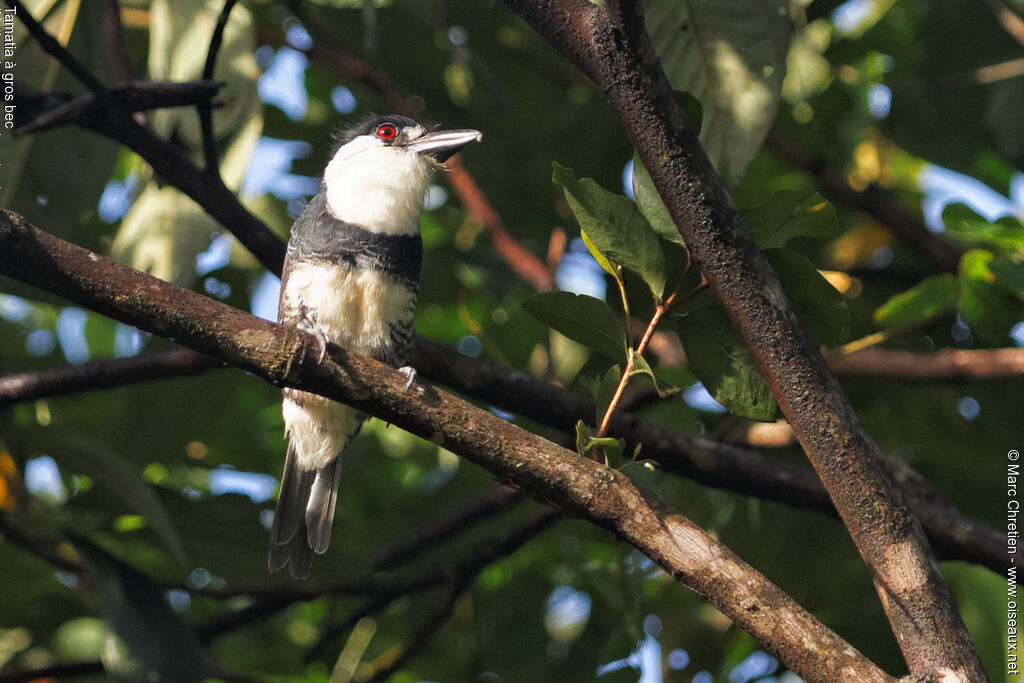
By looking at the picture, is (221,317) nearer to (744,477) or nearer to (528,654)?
(744,477)

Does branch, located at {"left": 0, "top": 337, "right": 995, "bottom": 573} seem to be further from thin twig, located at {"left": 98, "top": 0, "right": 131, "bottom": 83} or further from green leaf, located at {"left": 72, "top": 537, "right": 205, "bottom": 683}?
thin twig, located at {"left": 98, "top": 0, "right": 131, "bottom": 83}

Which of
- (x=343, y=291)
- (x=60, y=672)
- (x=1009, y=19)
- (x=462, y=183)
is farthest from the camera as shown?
(x=462, y=183)

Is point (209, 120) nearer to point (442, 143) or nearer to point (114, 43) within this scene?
point (114, 43)

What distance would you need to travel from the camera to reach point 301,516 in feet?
9.28

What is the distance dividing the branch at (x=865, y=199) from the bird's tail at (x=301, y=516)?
1761 mm

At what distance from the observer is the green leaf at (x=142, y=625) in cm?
208

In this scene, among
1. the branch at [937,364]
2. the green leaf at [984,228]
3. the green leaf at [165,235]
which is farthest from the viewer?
the branch at [937,364]

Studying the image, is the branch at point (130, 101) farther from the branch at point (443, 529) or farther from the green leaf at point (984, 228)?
the green leaf at point (984, 228)

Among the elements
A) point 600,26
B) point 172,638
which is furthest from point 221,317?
point 172,638

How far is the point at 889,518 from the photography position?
1.46m

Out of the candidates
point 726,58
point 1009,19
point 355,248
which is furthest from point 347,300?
point 1009,19

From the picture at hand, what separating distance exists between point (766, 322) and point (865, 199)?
2.06 m

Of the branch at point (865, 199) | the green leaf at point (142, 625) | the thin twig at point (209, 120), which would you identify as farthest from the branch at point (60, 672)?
the branch at point (865, 199)

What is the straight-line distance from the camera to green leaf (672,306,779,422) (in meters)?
1.62
